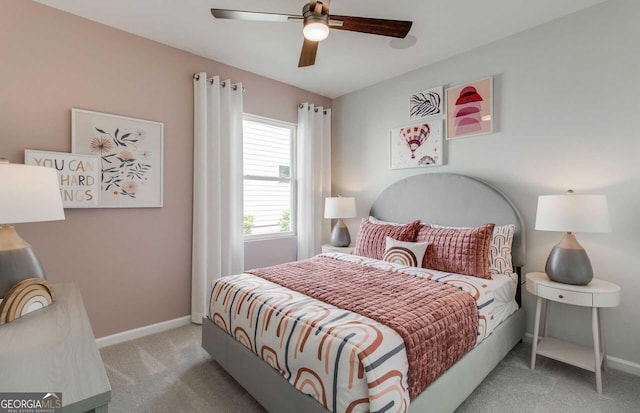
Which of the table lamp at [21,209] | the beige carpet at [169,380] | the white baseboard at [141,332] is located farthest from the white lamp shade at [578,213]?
the white baseboard at [141,332]

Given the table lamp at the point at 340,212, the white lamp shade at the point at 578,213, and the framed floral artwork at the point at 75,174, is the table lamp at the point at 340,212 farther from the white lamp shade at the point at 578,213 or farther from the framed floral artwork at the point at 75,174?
the framed floral artwork at the point at 75,174

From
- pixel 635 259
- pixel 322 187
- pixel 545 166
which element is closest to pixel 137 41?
pixel 322 187

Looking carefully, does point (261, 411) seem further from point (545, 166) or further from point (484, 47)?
point (484, 47)

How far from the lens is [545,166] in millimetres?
2521

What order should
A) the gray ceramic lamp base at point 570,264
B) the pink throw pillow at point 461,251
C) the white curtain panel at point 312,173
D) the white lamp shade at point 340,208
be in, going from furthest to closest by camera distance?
the white curtain panel at point 312,173, the white lamp shade at point 340,208, the pink throw pillow at point 461,251, the gray ceramic lamp base at point 570,264

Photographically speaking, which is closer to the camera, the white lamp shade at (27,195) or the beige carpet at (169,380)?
the white lamp shade at (27,195)

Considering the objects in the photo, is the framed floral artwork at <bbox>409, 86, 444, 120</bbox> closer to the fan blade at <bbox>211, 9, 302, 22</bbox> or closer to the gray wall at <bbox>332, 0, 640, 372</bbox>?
the gray wall at <bbox>332, 0, 640, 372</bbox>

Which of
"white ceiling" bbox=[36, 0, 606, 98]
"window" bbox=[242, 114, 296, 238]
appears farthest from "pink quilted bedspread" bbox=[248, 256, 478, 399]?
"white ceiling" bbox=[36, 0, 606, 98]

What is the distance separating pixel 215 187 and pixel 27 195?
175cm

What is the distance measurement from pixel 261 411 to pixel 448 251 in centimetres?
177

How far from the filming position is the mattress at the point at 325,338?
1268mm

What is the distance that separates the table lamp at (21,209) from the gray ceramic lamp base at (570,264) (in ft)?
9.98

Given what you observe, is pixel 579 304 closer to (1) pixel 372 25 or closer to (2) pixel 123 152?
(1) pixel 372 25

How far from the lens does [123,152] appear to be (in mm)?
2609
